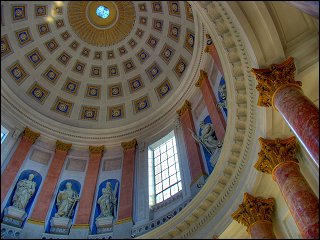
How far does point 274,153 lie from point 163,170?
7.39 metres

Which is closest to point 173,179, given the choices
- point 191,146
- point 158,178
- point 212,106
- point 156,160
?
point 158,178

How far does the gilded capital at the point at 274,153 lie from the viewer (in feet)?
30.9

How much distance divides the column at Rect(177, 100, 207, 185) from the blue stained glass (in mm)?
8628

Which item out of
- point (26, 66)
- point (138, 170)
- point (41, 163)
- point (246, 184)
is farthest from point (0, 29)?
point (246, 184)

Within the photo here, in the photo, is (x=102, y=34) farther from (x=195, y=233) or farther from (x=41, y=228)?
(x=195, y=233)

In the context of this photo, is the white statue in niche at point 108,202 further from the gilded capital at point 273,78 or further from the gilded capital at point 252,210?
the gilded capital at point 273,78

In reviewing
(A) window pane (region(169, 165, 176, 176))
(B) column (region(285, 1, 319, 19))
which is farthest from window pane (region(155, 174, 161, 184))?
(B) column (region(285, 1, 319, 19))

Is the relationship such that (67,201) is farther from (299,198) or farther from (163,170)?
(299,198)

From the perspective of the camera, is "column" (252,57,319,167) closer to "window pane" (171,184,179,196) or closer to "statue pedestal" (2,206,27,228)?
"window pane" (171,184,179,196)

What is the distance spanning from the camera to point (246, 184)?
1072cm

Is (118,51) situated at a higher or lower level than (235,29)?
higher

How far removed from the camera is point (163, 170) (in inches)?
636

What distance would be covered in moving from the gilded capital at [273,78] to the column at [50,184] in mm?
10242

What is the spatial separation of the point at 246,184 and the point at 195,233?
8.17 feet
